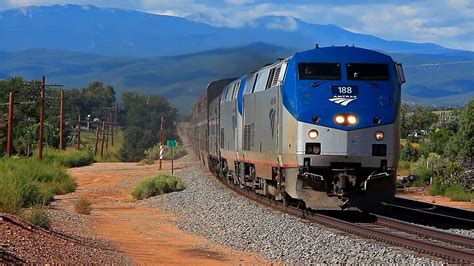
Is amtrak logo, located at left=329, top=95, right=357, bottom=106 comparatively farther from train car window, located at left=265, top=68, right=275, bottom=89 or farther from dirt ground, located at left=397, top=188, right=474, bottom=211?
dirt ground, located at left=397, top=188, right=474, bottom=211

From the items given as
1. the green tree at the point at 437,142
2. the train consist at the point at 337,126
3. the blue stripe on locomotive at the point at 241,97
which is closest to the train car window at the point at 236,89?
the blue stripe on locomotive at the point at 241,97

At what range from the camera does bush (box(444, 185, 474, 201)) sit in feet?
92.2

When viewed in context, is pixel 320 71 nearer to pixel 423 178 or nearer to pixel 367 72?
pixel 367 72

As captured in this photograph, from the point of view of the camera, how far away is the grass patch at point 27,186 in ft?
64.6

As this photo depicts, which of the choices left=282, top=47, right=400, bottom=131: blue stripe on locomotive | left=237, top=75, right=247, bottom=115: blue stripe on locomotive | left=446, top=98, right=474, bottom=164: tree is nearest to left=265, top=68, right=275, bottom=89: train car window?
left=282, top=47, right=400, bottom=131: blue stripe on locomotive

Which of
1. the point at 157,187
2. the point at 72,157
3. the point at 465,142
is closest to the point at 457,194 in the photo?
the point at 157,187

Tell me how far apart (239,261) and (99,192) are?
22.7m

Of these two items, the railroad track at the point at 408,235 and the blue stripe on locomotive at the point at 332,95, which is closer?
the railroad track at the point at 408,235

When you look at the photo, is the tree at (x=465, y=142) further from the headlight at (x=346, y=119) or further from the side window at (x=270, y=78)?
the headlight at (x=346, y=119)

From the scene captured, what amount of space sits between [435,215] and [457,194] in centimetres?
1002

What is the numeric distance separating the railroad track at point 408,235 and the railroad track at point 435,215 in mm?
1276

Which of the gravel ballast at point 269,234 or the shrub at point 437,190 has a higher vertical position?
the shrub at point 437,190

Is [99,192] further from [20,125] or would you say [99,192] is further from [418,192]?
[20,125]

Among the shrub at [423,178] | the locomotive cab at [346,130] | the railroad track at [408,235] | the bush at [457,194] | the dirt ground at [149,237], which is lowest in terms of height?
the dirt ground at [149,237]
